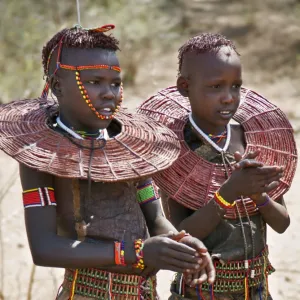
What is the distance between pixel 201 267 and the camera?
2760 mm

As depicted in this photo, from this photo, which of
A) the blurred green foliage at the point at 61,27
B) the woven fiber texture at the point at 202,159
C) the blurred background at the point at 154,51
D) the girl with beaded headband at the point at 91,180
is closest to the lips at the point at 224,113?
the woven fiber texture at the point at 202,159

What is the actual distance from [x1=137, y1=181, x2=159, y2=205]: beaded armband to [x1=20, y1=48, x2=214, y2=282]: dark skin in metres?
0.03

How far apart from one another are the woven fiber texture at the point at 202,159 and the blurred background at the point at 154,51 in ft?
7.99

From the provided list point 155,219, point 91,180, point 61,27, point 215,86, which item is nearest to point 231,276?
point 155,219

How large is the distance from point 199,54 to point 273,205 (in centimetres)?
85

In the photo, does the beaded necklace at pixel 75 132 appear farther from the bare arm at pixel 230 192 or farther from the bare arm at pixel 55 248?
the bare arm at pixel 230 192

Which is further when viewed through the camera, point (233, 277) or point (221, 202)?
point (233, 277)

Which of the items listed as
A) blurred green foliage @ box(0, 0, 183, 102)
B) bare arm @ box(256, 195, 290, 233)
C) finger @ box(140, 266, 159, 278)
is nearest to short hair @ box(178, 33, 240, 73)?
bare arm @ box(256, 195, 290, 233)

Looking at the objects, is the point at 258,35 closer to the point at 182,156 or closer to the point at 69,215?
the point at 182,156

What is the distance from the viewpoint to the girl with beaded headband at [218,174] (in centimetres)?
352

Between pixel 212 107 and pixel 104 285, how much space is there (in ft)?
3.49

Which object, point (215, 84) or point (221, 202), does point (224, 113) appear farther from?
point (221, 202)

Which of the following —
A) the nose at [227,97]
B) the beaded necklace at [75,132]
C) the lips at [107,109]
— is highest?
the nose at [227,97]

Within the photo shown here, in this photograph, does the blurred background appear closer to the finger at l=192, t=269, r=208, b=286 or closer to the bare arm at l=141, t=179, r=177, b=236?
the bare arm at l=141, t=179, r=177, b=236
